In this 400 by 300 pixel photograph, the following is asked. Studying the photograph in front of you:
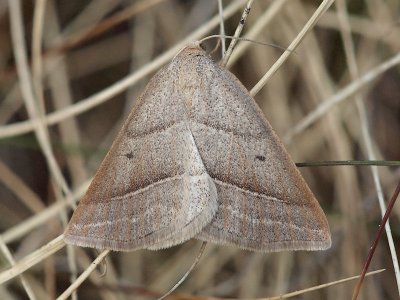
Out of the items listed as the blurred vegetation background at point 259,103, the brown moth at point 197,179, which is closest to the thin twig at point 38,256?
the brown moth at point 197,179

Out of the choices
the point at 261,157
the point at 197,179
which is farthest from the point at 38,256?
the point at 261,157

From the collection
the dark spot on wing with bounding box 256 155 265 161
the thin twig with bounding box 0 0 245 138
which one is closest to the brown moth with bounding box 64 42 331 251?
the dark spot on wing with bounding box 256 155 265 161

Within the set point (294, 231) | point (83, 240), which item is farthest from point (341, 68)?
point (83, 240)

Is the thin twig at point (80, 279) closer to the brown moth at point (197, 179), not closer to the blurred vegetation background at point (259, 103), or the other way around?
the brown moth at point (197, 179)

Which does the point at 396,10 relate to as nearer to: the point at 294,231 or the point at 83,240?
the point at 294,231

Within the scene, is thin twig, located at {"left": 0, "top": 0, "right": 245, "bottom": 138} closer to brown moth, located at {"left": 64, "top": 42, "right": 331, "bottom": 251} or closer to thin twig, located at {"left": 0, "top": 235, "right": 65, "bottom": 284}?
brown moth, located at {"left": 64, "top": 42, "right": 331, "bottom": 251}

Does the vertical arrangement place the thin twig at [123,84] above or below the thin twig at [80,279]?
above
